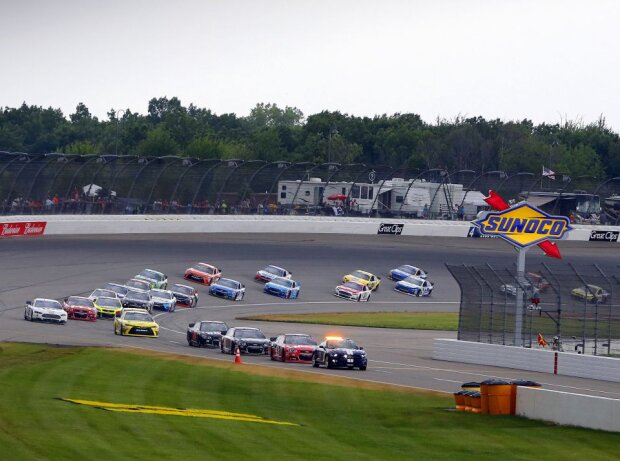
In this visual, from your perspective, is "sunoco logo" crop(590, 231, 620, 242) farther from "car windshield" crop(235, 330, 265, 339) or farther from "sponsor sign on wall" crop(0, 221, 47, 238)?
"car windshield" crop(235, 330, 265, 339)

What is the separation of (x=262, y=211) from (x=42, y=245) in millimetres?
15055

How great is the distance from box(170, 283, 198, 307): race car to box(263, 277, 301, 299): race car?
22.4ft

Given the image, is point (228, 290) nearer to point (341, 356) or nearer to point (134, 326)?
point (134, 326)

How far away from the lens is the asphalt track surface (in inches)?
1492

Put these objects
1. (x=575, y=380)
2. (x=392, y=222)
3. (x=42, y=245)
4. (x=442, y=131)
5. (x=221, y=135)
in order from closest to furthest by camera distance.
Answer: (x=575, y=380)
(x=42, y=245)
(x=392, y=222)
(x=442, y=131)
(x=221, y=135)

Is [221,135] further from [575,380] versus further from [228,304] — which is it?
[575,380]

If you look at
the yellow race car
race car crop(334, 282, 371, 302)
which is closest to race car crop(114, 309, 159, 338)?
race car crop(334, 282, 371, 302)

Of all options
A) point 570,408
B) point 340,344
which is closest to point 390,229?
point 340,344

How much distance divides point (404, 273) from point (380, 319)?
13.6 meters

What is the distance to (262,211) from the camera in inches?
2908

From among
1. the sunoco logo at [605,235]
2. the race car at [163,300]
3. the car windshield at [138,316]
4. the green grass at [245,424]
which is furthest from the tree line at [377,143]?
the green grass at [245,424]

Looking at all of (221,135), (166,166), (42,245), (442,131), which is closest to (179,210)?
(166,166)

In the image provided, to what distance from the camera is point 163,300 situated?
2087 inches

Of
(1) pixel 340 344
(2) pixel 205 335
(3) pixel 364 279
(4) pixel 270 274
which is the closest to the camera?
(1) pixel 340 344
